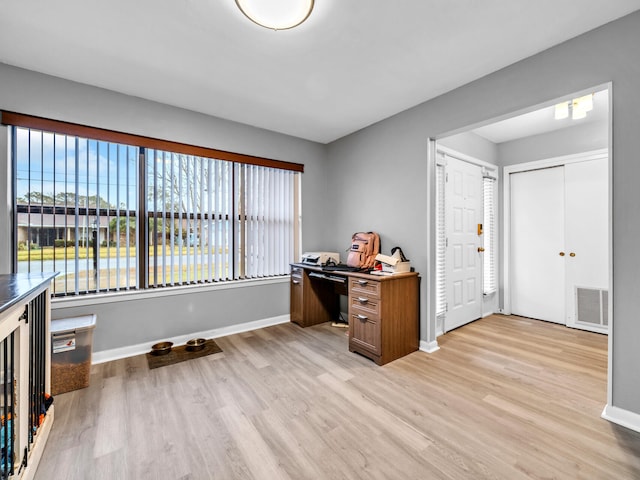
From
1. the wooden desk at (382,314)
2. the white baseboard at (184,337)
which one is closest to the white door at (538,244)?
the wooden desk at (382,314)

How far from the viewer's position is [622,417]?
1.80m

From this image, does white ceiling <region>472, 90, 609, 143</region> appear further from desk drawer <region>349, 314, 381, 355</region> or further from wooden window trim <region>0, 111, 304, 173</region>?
wooden window trim <region>0, 111, 304, 173</region>

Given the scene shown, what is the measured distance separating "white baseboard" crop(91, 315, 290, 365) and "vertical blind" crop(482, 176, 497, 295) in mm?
3013

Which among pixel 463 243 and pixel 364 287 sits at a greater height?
pixel 463 243

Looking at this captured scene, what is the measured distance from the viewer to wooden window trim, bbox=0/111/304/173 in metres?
2.36

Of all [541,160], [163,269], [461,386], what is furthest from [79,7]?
[541,160]

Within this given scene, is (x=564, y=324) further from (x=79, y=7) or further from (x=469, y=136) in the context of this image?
(x=79, y=7)

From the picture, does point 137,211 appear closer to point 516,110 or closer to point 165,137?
point 165,137

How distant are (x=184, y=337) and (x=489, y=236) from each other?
436cm

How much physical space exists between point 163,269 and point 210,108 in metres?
1.85

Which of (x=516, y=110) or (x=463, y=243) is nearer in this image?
(x=516, y=110)

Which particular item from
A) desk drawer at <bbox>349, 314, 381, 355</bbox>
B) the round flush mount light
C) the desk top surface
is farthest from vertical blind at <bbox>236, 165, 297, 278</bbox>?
the round flush mount light

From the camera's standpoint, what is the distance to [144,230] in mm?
2941

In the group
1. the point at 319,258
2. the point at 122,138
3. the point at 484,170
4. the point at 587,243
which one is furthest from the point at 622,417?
the point at 122,138
